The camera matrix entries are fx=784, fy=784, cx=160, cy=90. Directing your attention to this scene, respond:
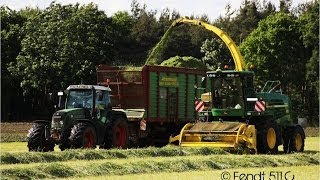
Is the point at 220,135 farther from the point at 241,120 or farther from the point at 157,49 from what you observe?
the point at 157,49

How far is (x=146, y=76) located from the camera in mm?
29328

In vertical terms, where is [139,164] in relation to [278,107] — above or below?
below

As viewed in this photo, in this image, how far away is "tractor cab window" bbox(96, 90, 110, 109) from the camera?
2608 centimetres

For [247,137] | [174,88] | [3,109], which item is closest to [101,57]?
[3,109]

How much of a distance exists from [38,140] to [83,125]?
62.3 inches

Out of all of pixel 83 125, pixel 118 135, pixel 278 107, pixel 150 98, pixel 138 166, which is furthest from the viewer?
pixel 150 98

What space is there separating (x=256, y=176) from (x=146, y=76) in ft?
40.5

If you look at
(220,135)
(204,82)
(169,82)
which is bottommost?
(220,135)

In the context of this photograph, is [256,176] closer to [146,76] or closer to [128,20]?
[146,76]

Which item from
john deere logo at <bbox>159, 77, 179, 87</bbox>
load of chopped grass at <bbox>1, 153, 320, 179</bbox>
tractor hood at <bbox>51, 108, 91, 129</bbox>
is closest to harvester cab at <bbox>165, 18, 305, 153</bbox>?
john deere logo at <bbox>159, 77, 179, 87</bbox>

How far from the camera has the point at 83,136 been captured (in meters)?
24.4

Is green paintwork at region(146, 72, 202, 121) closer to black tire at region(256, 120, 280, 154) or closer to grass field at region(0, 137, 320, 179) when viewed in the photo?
black tire at region(256, 120, 280, 154)

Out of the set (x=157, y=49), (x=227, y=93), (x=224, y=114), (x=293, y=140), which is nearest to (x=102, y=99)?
(x=224, y=114)

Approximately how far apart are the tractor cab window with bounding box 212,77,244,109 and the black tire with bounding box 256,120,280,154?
1.20 meters
